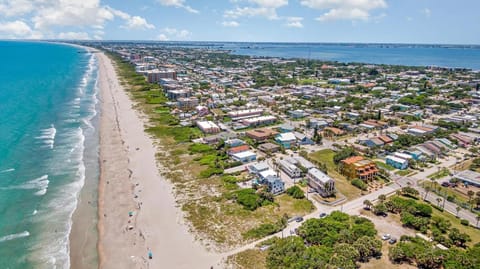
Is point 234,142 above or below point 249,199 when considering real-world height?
above

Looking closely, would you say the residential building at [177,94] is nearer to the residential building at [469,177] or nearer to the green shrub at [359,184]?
the green shrub at [359,184]

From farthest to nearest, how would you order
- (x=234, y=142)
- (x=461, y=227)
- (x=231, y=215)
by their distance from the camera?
(x=234, y=142)
(x=231, y=215)
(x=461, y=227)

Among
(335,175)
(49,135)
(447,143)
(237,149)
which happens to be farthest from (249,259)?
(49,135)

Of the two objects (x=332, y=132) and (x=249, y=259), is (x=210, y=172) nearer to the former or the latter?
(x=249, y=259)

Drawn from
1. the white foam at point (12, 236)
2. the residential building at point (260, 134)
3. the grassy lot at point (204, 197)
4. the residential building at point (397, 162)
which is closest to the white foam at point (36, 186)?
the white foam at point (12, 236)

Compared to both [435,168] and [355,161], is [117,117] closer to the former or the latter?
[355,161]

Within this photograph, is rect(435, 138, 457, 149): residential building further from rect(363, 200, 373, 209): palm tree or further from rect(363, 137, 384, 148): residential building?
rect(363, 200, 373, 209): palm tree

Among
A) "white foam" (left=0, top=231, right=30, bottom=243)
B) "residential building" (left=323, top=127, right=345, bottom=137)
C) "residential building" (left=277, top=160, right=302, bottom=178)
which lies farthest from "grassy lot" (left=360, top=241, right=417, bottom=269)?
"residential building" (left=323, top=127, right=345, bottom=137)
